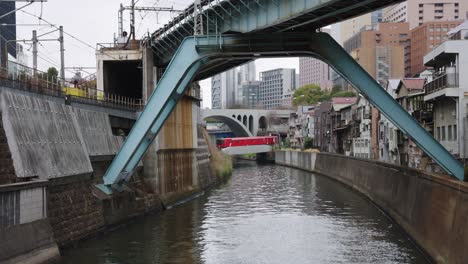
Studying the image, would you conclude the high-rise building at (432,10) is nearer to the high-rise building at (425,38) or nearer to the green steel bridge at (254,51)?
the high-rise building at (425,38)

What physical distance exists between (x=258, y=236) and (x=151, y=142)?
390 inches

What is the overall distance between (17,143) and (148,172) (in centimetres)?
1888

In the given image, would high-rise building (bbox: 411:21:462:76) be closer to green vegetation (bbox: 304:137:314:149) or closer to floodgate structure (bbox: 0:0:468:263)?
green vegetation (bbox: 304:137:314:149)

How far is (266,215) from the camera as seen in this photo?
37562mm

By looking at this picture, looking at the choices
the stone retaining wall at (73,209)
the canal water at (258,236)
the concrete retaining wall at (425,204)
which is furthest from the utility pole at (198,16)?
the concrete retaining wall at (425,204)

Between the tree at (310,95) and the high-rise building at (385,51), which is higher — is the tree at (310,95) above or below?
below

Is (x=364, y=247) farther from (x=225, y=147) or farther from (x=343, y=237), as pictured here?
(x=225, y=147)

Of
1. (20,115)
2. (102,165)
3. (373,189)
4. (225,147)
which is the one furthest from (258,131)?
(20,115)

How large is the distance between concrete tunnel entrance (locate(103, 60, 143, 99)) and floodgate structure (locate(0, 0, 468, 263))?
1.31 feet

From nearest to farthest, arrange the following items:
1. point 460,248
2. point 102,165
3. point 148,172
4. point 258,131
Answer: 1. point 460,248
2. point 102,165
3. point 148,172
4. point 258,131

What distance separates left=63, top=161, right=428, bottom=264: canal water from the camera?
23922mm

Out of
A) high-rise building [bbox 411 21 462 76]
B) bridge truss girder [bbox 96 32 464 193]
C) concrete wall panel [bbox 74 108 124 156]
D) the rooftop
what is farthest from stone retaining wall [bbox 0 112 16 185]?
high-rise building [bbox 411 21 462 76]

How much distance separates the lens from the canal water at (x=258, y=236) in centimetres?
2392

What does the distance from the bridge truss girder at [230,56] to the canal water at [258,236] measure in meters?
4.63
